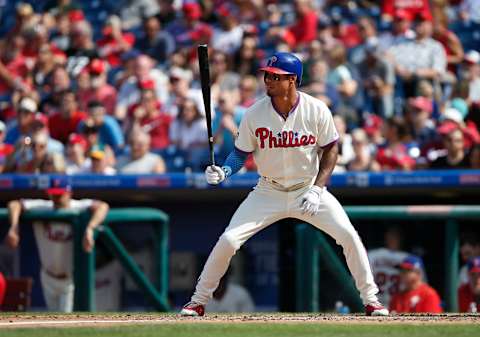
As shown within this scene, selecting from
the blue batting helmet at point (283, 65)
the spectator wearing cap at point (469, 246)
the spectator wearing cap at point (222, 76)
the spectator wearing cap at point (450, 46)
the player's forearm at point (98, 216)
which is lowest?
the spectator wearing cap at point (469, 246)

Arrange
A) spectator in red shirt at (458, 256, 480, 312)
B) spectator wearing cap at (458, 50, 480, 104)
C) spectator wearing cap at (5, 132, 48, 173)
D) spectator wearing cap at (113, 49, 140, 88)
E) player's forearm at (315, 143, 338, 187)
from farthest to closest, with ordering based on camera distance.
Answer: spectator wearing cap at (113, 49, 140, 88) < spectator wearing cap at (458, 50, 480, 104) < spectator wearing cap at (5, 132, 48, 173) < spectator in red shirt at (458, 256, 480, 312) < player's forearm at (315, 143, 338, 187)

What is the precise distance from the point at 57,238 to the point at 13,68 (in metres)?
4.73

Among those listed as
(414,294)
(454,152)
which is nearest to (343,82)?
(454,152)

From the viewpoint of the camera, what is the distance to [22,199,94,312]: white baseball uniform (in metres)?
10.2

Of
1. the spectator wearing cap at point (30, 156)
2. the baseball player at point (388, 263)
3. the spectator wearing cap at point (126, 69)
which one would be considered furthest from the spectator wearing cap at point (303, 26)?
the baseball player at point (388, 263)

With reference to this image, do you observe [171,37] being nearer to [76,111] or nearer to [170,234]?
[76,111]

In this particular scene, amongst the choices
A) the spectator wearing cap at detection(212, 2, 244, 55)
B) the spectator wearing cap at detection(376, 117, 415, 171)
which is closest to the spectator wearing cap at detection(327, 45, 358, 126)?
the spectator wearing cap at detection(376, 117, 415, 171)

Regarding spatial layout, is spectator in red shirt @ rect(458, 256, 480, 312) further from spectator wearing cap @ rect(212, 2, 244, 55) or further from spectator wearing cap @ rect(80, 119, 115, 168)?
spectator wearing cap @ rect(212, 2, 244, 55)

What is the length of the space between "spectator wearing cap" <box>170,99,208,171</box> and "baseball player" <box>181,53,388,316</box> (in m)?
4.05

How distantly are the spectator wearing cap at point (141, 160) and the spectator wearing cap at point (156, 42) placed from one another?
304cm

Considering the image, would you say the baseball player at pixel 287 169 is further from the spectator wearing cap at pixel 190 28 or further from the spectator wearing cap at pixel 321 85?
the spectator wearing cap at pixel 190 28

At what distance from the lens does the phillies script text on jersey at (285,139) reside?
6953mm

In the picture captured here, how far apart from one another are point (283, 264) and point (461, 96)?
247cm

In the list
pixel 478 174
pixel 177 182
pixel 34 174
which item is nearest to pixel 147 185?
pixel 177 182
